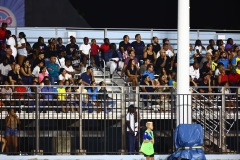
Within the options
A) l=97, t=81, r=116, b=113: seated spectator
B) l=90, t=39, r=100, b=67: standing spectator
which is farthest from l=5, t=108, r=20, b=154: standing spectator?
l=90, t=39, r=100, b=67: standing spectator

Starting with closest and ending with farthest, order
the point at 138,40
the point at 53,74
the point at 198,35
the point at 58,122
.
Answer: the point at 58,122
the point at 53,74
the point at 138,40
the point at 198,35

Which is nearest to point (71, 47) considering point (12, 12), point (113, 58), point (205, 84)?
point (113, 58)

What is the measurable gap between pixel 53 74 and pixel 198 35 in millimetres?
7443

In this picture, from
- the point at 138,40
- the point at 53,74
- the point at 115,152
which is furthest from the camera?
the point at 138,40

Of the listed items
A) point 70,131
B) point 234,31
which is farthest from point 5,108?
point 234,31

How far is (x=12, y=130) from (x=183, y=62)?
550 centimetres

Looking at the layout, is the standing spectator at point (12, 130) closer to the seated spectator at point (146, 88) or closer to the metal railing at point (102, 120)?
the metal railing at point (102, 120)

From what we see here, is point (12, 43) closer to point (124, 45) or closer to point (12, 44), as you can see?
point (12, 44)

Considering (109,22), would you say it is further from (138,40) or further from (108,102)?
(108,102)

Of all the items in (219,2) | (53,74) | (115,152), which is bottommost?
(115,152)

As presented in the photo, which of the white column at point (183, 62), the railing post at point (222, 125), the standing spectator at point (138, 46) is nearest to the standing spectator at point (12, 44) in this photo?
the standing spectator at point (138, 46)

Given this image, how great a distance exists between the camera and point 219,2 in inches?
1686

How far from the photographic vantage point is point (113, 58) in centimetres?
3694

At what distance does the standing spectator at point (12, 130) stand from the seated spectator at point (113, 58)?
20.9ft
